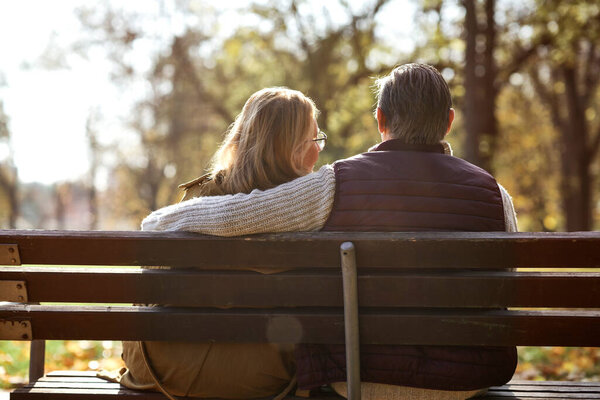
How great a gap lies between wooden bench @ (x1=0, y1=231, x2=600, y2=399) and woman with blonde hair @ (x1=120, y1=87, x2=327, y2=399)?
0.16 meters

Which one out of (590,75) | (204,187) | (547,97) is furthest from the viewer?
(547,97)

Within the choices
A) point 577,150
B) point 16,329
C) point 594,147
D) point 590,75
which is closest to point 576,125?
point 577,150

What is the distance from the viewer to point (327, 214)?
246 cm

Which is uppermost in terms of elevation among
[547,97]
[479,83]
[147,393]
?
[547,97]

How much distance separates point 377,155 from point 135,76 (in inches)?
1036

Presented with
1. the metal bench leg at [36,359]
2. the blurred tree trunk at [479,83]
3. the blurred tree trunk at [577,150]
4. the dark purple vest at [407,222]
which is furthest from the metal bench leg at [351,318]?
the blurred tree trunk at [577,150]

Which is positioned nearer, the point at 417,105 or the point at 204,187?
the point at 417,105

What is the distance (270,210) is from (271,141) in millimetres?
436

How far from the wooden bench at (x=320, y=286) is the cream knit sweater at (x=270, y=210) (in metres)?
0.06

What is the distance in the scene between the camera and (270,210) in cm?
242

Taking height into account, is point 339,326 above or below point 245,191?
below

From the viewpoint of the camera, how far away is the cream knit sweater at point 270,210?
7.86 ft

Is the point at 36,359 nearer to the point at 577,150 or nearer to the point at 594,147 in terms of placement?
the point at 577,150

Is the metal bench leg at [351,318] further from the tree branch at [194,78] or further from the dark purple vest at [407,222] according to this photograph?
the tree branch at [194,78]
